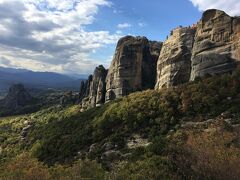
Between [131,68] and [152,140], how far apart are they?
4710 cm

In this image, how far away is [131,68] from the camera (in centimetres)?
10562

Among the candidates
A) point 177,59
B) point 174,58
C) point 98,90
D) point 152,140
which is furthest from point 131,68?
point 152,140

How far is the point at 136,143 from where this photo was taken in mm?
64125

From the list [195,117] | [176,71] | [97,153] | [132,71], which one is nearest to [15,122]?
[132,71]

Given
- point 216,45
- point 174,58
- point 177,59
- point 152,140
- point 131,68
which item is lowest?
point 152,140

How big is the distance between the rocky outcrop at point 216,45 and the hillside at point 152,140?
366 cm

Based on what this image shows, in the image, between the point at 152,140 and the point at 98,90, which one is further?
the point at 98,90

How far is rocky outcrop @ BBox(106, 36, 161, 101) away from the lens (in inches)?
4129

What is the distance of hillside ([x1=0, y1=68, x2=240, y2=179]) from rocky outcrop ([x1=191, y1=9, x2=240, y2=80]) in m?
3.66

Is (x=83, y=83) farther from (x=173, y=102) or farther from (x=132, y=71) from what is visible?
(x=173, y=102)

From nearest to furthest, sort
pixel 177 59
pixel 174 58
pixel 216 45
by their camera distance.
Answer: pixel 216 45 → pixel 177 59 → pixel 174 58

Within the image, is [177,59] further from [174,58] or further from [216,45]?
[216,45]

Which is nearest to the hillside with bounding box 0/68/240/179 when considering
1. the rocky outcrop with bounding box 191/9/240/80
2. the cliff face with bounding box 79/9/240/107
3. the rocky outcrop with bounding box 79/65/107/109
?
the rocky outcrop with bounding box 191/9/240/80

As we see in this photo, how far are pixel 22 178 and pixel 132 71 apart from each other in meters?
→ 75.3
